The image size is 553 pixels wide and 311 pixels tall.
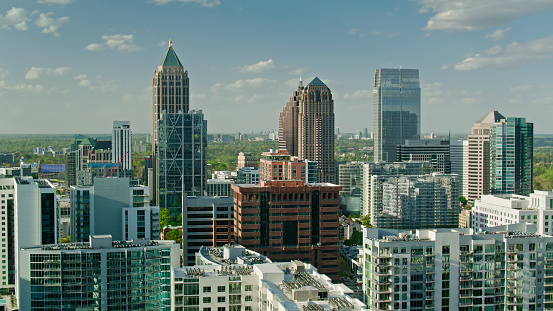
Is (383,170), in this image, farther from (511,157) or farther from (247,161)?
(247,161)

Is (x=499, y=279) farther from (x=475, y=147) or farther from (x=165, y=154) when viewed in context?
(x=475, y=147)

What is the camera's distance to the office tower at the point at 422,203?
107875mm

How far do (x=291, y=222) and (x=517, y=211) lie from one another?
25571mm

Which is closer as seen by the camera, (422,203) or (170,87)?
(422,203)

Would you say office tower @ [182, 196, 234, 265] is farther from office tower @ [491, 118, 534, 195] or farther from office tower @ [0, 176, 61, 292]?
office tower @ [491, 118, 534, 195]

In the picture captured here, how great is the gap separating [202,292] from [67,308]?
14.3 m

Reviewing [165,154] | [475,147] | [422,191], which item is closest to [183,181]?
[165,154]

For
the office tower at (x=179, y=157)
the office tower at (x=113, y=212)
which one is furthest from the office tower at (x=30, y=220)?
the office tower at (x=179, y=157)

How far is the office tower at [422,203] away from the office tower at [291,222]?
148 feet

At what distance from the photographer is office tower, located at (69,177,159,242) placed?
65188 mm

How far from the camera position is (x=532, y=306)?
4506 cm

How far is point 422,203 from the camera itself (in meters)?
108

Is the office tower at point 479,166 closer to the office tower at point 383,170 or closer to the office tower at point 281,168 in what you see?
the office tower at point 383,170

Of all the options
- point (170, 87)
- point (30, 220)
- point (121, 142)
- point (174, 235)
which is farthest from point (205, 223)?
point (121, 142)
